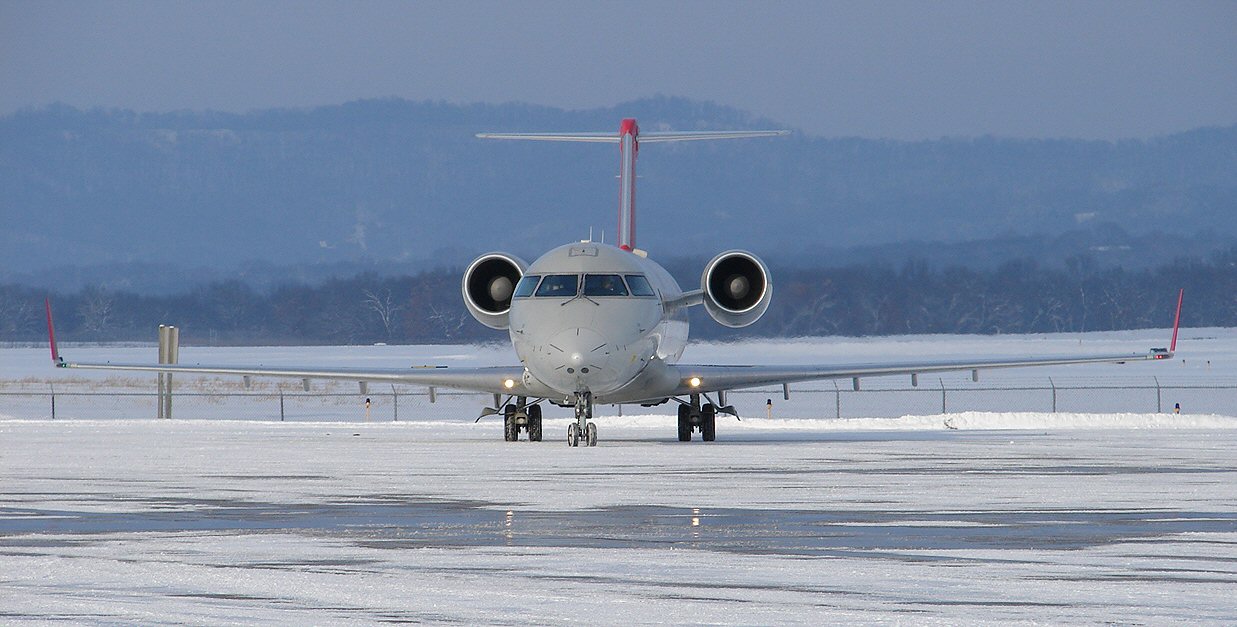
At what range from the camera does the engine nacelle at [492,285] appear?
87.8 ft

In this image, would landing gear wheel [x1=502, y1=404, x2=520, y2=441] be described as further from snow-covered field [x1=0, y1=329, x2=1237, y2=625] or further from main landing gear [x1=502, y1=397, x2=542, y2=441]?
snow-covered field [x1=0, y1=329, x2=1237, y2=625]

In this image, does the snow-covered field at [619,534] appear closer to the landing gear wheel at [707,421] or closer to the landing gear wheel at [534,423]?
the landing gear wheel at [534,423]

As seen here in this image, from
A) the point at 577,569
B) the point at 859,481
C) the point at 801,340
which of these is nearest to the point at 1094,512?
the point at 859,481

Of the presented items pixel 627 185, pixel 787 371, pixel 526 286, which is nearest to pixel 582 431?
pixel 526 286

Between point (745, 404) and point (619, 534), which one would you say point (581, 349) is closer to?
point (619, 534)

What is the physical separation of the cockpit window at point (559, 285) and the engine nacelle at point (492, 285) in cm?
267

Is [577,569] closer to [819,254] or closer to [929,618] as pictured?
[929,618]

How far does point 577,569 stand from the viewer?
861cm

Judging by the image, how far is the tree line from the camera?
7112cm

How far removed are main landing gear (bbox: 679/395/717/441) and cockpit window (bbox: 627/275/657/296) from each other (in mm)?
2074

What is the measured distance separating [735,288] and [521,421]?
3.80 meters

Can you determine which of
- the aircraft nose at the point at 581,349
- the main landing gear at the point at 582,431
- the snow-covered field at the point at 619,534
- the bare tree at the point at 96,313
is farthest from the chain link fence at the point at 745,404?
the bare tree at the point at 96,313

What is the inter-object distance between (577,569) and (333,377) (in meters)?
17.8

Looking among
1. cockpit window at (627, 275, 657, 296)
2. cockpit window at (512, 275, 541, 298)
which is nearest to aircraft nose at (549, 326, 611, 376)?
cockpit window at (512, 275, 541, 298)
